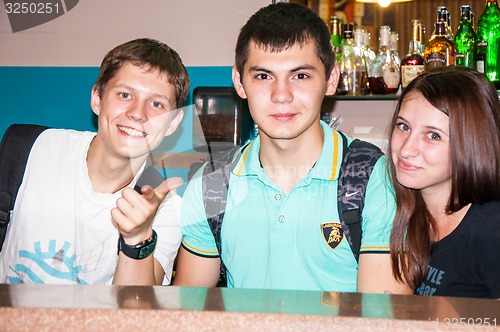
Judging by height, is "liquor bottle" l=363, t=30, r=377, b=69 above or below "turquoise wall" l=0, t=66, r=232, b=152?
above

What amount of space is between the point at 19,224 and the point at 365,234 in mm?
797

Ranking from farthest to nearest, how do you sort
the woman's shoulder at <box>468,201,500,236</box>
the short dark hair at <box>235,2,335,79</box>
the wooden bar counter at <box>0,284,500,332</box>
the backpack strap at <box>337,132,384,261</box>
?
the short dark hair at <box>235,2,335,79</box> → the backpack strap at <box>337,132,384,261</box> → the woman's shoulder at <box>468,201,500,236</box> → the wooden bar counter at <box>0,284,500,332</box>

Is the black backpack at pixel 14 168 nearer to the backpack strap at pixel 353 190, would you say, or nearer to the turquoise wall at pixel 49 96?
the backpack strap at pixel 353 190

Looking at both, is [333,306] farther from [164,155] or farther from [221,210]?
[164,155]

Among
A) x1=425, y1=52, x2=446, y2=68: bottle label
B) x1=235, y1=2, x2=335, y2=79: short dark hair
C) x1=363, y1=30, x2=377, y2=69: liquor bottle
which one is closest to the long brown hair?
x1=235, y1=2, x2=335, y2=79: short dark hair

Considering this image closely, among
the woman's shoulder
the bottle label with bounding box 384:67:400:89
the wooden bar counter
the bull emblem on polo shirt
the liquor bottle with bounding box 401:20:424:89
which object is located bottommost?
the bull emblem on polo shirt

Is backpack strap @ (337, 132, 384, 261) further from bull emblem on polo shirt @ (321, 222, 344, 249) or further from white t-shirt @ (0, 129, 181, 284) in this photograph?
white t-shirt @ (0, 129, 181, 284)

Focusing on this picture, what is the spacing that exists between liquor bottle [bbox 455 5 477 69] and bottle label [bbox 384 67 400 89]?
207mm

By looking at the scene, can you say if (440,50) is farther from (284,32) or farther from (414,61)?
(284,32)

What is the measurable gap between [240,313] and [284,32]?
95 cm

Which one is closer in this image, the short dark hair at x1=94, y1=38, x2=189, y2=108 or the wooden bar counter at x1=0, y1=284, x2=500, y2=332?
the wooden bar counter at x1=0, y1=284, x2=500, y2=332

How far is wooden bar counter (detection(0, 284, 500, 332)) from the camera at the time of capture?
612 mm

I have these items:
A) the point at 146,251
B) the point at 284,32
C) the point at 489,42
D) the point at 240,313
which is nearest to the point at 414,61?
the point at 489,42

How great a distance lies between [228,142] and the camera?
2.24 m
